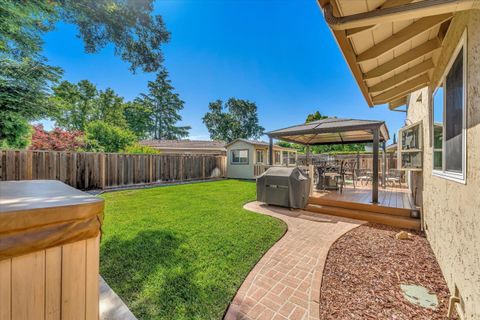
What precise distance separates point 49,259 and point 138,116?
110 feet

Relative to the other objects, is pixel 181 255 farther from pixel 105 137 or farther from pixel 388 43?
pixel 105 137

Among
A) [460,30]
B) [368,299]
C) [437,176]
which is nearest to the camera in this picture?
[460,30]

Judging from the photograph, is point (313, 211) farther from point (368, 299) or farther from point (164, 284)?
point (164, 284)

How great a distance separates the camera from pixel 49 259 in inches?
40.4

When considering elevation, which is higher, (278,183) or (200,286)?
(278,183)

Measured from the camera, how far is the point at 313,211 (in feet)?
19.8

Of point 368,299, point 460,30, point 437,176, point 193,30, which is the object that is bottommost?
point 368,299

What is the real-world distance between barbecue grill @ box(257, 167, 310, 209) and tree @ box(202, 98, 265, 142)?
94.1 ft

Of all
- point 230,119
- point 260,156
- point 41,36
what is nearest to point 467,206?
point 41,36

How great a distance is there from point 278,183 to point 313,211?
133cm

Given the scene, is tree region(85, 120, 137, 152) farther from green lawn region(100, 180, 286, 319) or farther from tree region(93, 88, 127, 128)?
green lawn region(100, 180, 286, 319)

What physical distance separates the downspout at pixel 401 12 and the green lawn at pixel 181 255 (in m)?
3.16

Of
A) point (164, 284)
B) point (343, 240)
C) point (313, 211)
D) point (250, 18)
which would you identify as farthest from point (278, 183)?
point (250, 18)

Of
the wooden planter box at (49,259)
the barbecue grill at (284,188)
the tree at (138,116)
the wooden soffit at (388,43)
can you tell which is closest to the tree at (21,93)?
the barbecue grill at (284,188)
